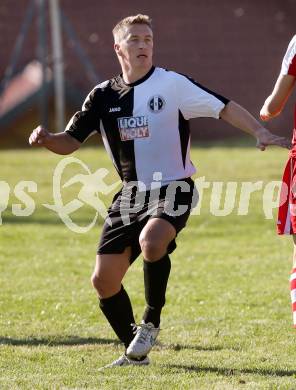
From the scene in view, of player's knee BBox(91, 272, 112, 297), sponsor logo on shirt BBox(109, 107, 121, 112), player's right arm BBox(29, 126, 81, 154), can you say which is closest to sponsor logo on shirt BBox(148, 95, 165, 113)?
sponsor logo on shirt BBox(109, 107, 121, 112)

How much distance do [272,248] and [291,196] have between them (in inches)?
204

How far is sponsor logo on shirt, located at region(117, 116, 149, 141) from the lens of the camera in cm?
570

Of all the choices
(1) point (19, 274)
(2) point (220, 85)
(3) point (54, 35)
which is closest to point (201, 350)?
(1) point (19, 274)

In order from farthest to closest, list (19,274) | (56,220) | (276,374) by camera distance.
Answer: (56,220) < (19,274) < (276,374)

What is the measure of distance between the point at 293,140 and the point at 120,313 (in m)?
1.43

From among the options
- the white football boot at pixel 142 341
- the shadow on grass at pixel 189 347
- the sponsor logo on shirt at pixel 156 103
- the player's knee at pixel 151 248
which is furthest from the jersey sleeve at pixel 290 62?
the shadow on grass at pixel 189 347

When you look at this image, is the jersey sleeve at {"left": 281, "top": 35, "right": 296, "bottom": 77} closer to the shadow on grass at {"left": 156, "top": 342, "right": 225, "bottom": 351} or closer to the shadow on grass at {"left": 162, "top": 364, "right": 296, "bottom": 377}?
the shadow on grass at {"left": 162, "top": 364, "right": 296, "bottom": 377}

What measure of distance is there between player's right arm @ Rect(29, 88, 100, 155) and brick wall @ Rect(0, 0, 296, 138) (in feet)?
61.0

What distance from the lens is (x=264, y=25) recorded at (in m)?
25.3

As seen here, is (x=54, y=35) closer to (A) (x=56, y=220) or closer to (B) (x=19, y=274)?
(A) (x=56, y=220)

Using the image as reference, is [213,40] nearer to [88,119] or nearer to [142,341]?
[88,119]

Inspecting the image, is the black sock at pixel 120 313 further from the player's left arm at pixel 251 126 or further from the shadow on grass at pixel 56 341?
the player's left arm at pixel 251 126

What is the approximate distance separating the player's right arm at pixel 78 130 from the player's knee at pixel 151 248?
0.79m

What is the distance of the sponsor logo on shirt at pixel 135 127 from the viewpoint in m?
5.70
